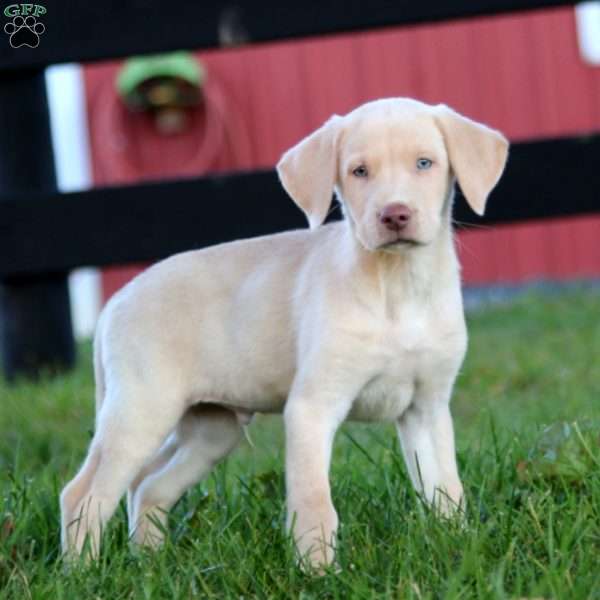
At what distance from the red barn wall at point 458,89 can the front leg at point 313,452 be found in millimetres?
7914

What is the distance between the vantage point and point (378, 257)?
10.8 ft

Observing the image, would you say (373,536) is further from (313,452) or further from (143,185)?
(143,185)

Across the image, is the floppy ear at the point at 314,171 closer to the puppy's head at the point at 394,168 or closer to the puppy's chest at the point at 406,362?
the puppy's head at the point at 394,168

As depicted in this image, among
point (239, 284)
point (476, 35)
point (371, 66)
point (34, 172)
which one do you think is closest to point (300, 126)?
point (371, 66)

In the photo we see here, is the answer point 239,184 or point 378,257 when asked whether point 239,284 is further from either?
point 239,184

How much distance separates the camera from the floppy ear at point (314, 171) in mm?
3264

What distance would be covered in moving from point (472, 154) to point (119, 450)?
1105 mm

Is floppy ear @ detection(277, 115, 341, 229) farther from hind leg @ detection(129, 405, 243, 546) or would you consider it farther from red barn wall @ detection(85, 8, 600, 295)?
red barn wall @ detection(85, 8, 600, 295)

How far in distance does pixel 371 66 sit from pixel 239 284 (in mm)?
7884

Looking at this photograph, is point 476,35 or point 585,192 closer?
point 585,192

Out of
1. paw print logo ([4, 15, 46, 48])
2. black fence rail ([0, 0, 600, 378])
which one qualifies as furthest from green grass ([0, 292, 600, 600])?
paw print logo ([4, 15, 46, 48])

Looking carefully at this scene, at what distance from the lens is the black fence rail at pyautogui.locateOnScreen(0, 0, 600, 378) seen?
5770mm

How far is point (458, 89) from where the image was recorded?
11.1 m

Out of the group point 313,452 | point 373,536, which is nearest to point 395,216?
point 313,452
